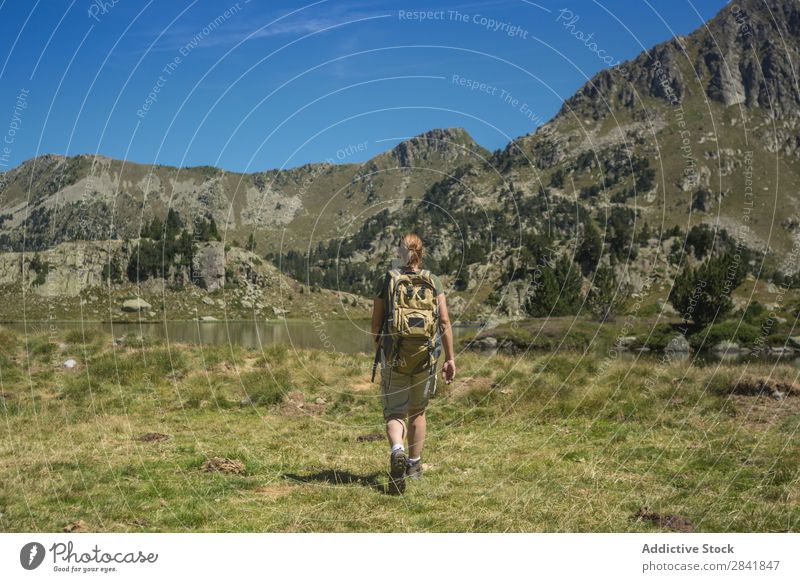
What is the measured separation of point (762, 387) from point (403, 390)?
9878mm

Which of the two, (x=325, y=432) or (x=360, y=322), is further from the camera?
(x=360, y=322)

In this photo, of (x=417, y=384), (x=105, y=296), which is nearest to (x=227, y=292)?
(x=105, y=296)

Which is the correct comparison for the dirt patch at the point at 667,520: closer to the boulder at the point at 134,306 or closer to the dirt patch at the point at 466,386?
the dirt patch at the point at 466,386

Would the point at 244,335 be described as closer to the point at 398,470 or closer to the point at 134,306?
the point at 134,306

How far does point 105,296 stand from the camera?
3644 inches

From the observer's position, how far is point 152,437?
1089 cm

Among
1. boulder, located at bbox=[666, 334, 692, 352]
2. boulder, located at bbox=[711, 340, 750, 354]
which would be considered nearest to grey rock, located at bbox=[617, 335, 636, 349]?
boulder, located at bbox=[666, 334, 692, 352]

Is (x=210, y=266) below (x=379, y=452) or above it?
above

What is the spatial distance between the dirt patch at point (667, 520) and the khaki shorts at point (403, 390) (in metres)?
2.47

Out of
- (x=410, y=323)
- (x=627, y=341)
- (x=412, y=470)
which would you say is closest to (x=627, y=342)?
(x=627, y=341)

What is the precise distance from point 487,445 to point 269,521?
441cm

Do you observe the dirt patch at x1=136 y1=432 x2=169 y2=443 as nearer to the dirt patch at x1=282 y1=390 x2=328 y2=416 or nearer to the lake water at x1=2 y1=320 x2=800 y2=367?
the dirt patch at x1=282 y1=390 x2=328 y2=416
